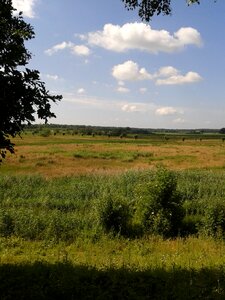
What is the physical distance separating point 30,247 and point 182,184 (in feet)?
47.7

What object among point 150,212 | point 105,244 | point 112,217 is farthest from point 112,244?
point 150,212

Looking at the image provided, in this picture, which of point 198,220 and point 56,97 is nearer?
point 56,97

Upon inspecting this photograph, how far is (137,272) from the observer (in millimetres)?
10352

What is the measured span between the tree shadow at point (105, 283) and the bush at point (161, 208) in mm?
6017

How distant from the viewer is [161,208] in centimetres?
1733

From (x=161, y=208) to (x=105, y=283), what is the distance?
8023 mm

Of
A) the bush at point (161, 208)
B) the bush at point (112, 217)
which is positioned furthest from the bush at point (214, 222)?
the bush at point (112, 217)

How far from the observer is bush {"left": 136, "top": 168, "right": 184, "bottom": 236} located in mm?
16750

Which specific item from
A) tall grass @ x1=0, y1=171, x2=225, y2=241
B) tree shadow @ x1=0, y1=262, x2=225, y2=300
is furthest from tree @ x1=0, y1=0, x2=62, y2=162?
tall grass @ x1=0, y1=171, x2=225, y2=241

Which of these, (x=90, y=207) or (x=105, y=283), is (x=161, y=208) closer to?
(x=90, y=207)

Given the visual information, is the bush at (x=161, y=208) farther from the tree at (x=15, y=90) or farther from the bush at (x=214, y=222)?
the tree at (x=15, y=90)

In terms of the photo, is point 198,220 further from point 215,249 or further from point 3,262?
point 3,262

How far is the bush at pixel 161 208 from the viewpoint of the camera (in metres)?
16.8

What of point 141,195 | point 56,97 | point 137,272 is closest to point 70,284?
point 137,272
